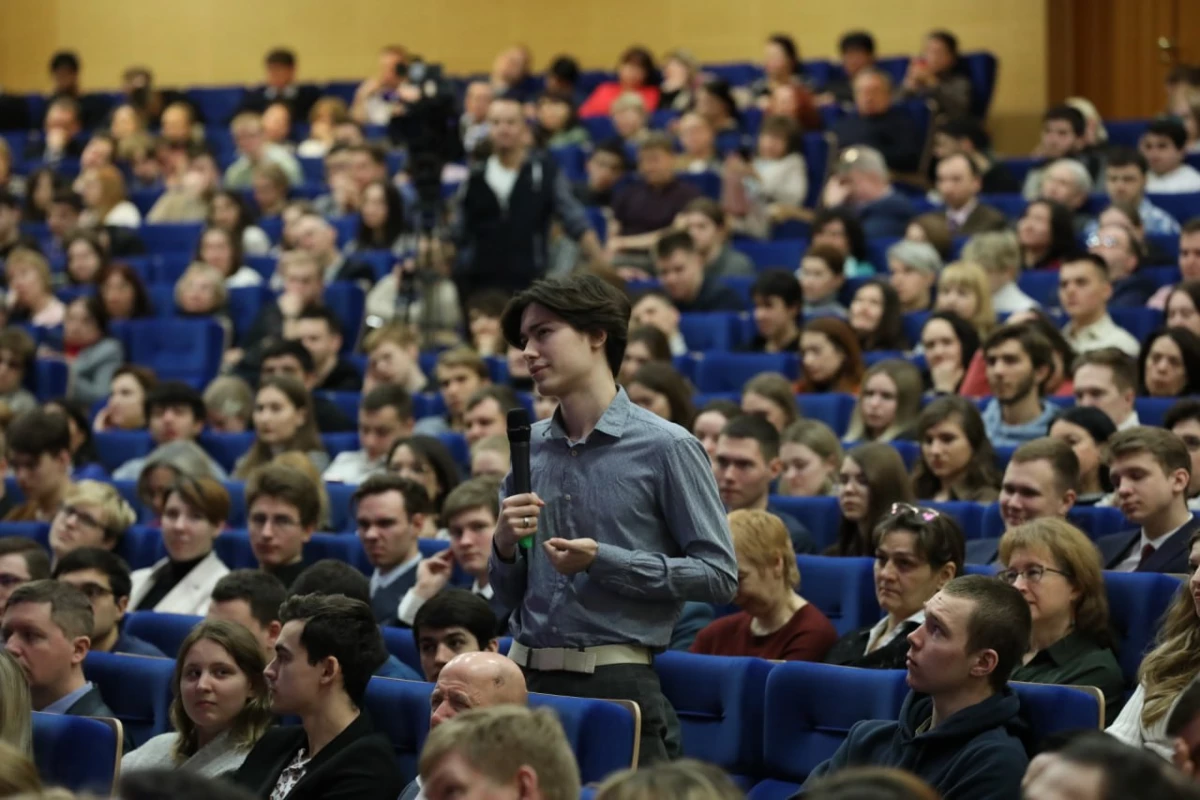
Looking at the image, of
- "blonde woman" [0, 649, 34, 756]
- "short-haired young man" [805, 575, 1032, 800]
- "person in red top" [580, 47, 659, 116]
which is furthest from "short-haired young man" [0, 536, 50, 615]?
"person in red top" [580, 47, 659, 116]

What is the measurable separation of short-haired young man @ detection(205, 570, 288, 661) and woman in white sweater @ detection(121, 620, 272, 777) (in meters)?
0.34

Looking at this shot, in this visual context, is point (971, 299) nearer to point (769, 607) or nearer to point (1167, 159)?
point (1167, 159)

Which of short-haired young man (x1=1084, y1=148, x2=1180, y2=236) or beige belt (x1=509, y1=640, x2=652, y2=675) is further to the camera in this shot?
short-haired young man (x1=1084, y1=148, x2=1180, y2=236)

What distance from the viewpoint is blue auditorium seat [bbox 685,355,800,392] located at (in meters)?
6.01

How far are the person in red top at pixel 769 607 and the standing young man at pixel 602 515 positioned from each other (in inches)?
34.8

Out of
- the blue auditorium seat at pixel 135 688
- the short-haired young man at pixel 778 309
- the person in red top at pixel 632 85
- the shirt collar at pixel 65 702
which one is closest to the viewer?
the shirt collar at pixel 65 702

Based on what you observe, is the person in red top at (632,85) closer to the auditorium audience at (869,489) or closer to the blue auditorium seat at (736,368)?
the blue auditorium seat at (736,368)

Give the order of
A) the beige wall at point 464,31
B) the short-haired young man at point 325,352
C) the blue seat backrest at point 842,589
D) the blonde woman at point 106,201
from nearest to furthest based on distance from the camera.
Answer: the blue seat backrest at point 842,589
the short-haired young man at point 325,352
the blonde woman at point 106,201
the beige wall at point 464,31

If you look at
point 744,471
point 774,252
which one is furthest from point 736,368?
point 744,471

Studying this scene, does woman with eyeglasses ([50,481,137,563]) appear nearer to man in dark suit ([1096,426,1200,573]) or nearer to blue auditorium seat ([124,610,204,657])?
blue auditorium seat ([124,610,204,657])

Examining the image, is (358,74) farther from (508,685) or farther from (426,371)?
(508,685)

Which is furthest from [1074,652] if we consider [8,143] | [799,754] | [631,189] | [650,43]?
[8,143]

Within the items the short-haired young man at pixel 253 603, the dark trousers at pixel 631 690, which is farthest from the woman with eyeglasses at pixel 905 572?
the short-haired young man at pixel 253 603

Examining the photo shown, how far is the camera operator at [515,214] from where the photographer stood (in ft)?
22.4
